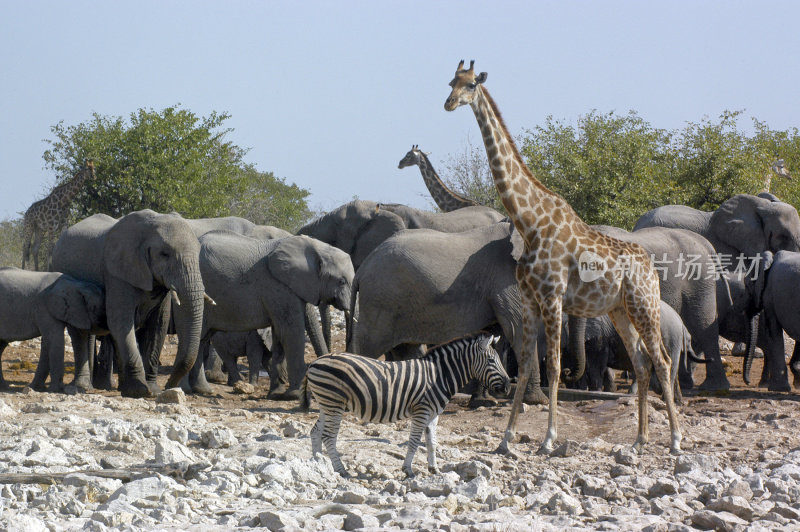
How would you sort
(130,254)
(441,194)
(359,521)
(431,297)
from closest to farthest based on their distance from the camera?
1. (359,521)
2. (431,297)
3. (130,254)
4. (441,194)

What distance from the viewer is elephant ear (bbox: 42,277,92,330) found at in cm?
1222

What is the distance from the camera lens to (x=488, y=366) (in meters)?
8.27

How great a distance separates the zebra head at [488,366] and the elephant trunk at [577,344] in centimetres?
395

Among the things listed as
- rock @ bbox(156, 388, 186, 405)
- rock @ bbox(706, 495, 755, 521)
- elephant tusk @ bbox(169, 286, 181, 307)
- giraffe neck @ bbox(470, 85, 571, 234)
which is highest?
giraffe neck @ bbox(470, 85, 571, 234)

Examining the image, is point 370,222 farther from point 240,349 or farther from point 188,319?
point 188,319

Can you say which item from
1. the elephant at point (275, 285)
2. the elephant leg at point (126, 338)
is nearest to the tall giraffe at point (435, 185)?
the elephant at point (275, 285)

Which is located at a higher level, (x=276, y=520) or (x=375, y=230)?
(x=375, y=230)

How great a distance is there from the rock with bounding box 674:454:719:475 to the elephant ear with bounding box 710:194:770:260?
8.41 meters

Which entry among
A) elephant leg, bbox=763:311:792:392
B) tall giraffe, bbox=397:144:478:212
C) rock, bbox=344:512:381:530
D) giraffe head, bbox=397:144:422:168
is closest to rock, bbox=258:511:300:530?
rock, bbox=344:512:381:530

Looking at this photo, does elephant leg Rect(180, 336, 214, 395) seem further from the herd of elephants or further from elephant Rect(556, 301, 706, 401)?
elephant Rect(556, 301, 706, 401)

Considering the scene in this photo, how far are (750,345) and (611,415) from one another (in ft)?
15.3

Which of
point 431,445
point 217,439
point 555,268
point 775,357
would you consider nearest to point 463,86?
point 555,268

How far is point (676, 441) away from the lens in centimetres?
865

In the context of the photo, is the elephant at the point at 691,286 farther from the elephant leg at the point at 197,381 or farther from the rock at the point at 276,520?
the rock at the point at 276,520
